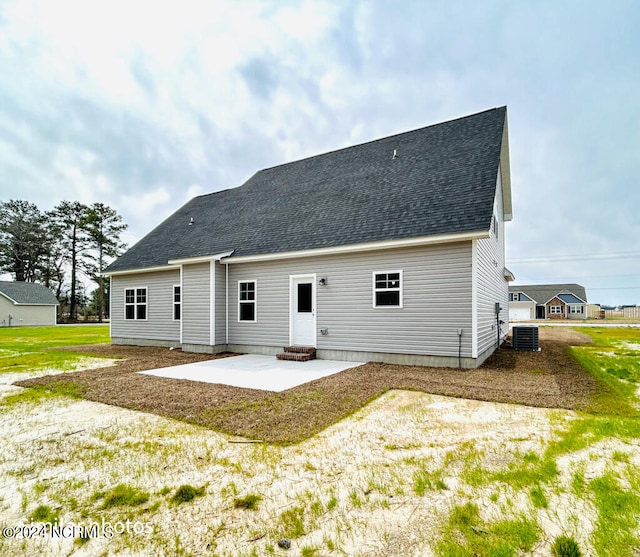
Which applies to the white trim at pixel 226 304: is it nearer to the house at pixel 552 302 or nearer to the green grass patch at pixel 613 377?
the green grass patch at pixel 613 377

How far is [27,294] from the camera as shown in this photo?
33312 millimetres

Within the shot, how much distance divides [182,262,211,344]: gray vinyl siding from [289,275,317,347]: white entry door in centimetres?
283

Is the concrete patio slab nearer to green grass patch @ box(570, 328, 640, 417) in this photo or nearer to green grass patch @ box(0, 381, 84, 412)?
green grass patch @ box(0, 381, 84, 412)

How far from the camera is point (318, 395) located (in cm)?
562

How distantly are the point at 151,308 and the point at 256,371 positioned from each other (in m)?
7.42

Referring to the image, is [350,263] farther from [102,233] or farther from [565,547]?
[102,233]

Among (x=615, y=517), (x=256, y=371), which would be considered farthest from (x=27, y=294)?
(x=615, y=517)

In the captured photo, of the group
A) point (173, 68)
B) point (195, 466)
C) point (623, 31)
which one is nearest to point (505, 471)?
point (195, 466)

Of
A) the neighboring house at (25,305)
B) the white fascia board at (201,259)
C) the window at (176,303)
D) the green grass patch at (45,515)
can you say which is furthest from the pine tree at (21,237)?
the green grass patch at (45,515)

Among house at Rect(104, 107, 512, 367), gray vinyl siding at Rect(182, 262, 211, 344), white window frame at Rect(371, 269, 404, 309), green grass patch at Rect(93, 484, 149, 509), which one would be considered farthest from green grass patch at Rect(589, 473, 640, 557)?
gray vinyl siding at Rect(182, 262, 211, 344)

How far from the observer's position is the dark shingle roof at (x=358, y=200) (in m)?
8.61

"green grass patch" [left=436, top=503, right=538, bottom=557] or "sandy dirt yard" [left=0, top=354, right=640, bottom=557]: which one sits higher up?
"green grass patch" [left=436, top=503, right=538, bottom=557]

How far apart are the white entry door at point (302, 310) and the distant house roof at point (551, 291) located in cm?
4972

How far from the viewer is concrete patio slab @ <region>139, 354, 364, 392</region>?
671 cm
